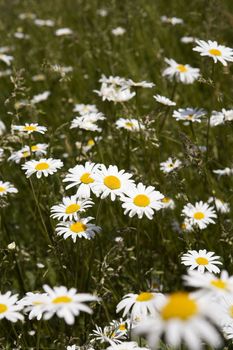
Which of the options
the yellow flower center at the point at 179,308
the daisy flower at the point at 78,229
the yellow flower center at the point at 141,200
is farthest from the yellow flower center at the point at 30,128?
the yellow flower center at the point at 179,308

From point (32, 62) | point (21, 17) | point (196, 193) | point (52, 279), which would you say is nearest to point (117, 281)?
point (52, 279)

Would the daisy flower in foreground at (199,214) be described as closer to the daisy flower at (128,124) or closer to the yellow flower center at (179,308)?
the daisy flower at (128,124)

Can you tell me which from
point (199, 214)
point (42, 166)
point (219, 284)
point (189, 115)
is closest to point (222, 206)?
point (199, 214)

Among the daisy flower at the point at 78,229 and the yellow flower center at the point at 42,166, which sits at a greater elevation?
the yellow flower center at the point at 42,166

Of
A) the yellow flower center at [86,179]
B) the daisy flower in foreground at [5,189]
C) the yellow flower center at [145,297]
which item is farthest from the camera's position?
the daisy flower in foreground at [5,189]

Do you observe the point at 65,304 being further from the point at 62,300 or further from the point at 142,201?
the point at 142,201

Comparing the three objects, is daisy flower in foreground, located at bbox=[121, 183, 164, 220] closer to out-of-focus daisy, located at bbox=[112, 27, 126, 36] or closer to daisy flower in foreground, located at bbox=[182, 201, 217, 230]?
daisy flower in foreground, located at bbox=[182, 201, 217, 230]

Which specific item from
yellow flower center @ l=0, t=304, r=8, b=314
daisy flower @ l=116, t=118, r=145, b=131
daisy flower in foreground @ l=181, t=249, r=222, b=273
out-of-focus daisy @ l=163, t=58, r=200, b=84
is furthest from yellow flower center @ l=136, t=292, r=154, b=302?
out-of-focus daisy @ l=163, t=58, r=200, b=84
